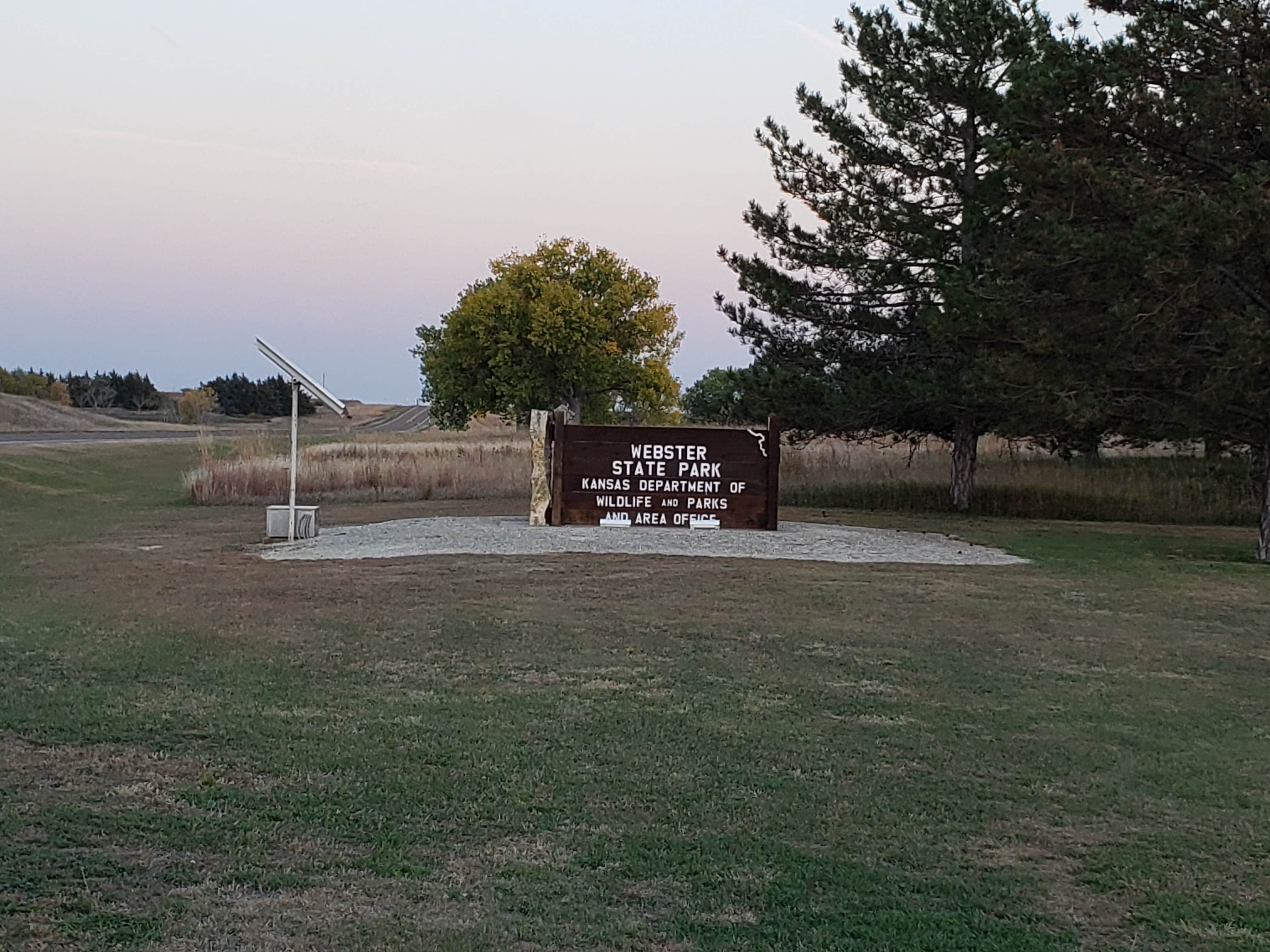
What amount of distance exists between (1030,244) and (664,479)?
5834 mm

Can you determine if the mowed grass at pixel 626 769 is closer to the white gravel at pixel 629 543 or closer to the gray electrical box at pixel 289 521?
the white gravel at pixel 629 543

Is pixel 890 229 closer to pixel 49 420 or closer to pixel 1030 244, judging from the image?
pixel 1030 244

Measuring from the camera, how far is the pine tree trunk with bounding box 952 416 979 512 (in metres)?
25.2

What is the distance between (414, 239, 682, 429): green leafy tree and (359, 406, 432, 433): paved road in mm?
32967

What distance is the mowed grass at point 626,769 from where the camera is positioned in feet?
13.7

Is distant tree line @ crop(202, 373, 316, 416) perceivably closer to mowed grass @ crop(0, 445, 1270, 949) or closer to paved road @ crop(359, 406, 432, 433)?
paved road @ crop(359, 406, 432, 433)

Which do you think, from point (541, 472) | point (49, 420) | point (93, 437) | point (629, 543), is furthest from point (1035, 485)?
point (49, 420)

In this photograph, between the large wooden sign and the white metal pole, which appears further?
the large wooden sign

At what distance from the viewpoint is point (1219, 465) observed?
27.0 m

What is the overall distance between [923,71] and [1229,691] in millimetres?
16816

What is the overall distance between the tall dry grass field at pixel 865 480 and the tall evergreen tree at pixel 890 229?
2.48 meters

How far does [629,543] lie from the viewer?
53.6 ft

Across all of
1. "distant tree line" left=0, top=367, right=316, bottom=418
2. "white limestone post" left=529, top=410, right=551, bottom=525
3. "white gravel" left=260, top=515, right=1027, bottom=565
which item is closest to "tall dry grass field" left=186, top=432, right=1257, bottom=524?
"white gravel" left=260, top=515, right=1027, bottom=565

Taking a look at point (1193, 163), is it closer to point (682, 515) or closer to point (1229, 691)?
point (682, 515)
